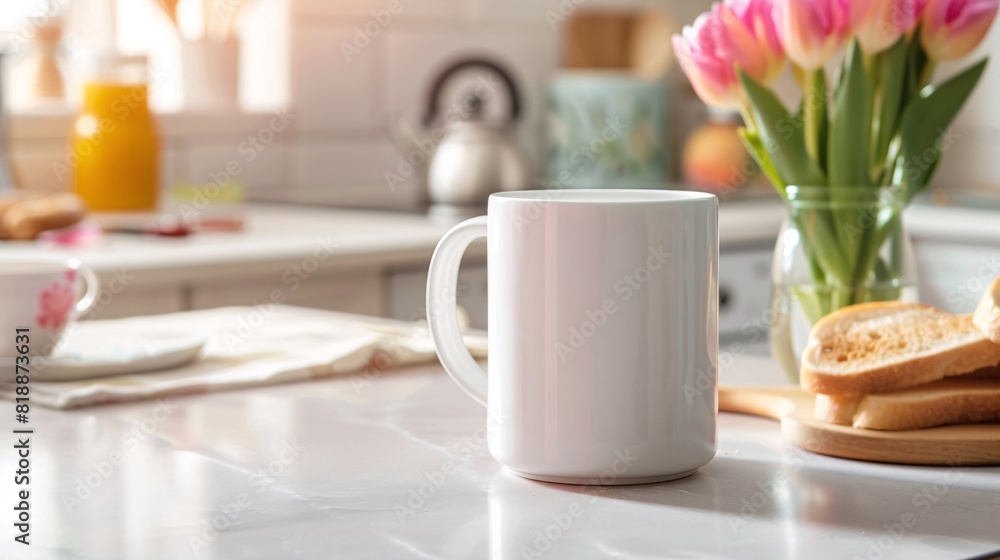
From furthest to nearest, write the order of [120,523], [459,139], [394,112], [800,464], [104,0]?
[394,112], [104,0], [459,139], [800,464], [120,523]

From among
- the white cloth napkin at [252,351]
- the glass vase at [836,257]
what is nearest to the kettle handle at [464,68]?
the white cloth napkin at [252,351]

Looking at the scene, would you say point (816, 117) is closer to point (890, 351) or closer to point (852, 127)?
point (852, 127)

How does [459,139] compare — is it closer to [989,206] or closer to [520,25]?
[520,25]

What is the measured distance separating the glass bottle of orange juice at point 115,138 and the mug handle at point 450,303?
1.71 meters

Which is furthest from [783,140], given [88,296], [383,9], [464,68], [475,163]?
[383,9]

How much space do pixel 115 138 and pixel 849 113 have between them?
65.4 inches

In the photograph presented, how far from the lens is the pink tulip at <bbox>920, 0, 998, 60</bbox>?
855mm

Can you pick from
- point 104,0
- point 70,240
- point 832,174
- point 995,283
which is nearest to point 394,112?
point 104,0

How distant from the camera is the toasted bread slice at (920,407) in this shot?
71 cm

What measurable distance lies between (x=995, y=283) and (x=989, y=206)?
73.7 inches

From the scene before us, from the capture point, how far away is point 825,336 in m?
0.76

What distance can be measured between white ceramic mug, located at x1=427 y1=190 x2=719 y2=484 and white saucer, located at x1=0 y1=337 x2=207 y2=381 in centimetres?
37

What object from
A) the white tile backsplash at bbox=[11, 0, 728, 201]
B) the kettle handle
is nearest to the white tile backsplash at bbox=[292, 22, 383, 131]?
the white tile backsplash at bbox=[11, 0, 728, 201]

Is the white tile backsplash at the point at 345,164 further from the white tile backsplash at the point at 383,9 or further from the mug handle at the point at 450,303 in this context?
the mug handle at the point at 450,303
